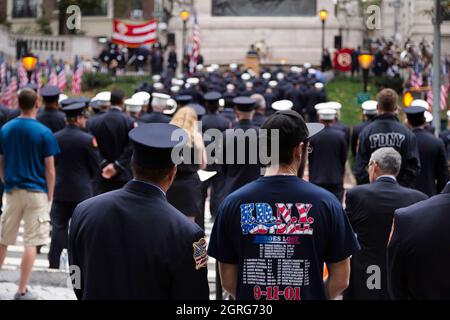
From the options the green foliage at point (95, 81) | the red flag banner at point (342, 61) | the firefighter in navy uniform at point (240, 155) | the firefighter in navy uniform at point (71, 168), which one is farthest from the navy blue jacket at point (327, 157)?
the red flag banner at point (342, 61)

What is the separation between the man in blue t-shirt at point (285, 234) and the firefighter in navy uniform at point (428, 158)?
6295 millimetres

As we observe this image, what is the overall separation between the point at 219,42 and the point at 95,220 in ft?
162

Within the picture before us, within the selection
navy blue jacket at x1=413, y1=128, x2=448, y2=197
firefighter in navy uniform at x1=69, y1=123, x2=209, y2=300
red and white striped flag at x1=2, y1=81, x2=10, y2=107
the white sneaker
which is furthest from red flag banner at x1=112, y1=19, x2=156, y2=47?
firefighter in navy uniform at x1=69, y1=123, x2=209, y2=300

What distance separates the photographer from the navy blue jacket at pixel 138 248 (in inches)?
190

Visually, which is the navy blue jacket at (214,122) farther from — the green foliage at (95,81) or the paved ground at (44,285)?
the green foliage at (95,81)

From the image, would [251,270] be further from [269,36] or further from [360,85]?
[269,36]

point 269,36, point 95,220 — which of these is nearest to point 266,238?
point 95,220

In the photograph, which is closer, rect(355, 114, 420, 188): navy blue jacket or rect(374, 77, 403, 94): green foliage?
rect(355, 114, 420, 188): navy blue jacket

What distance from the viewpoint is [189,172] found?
1022 centimetres

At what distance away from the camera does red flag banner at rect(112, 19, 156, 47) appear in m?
40.7

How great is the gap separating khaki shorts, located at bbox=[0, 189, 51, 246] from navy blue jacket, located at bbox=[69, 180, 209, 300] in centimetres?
502

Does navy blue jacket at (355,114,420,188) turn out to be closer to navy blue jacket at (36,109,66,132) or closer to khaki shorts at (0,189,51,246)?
khaki shorts at (0,189,51,246)

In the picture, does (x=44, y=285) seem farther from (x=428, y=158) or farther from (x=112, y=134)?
(x=428, y=158)

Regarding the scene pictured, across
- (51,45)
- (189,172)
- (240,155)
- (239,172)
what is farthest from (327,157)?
(51,45)
